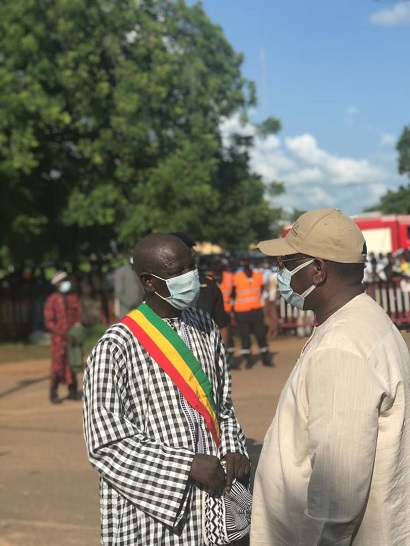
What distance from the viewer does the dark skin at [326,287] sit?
8.27 feet

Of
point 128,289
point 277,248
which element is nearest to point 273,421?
point 277,248

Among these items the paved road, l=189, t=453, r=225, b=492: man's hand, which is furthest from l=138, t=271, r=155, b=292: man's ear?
the paved road

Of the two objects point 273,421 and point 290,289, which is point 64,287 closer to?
point 290,289

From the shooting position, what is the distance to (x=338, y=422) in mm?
2225

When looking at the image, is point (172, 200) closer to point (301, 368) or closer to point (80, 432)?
point (80, 432)

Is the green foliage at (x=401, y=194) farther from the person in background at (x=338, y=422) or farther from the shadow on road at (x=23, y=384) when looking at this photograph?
the person in background at (x=338, y=422)

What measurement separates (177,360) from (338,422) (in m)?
0.99

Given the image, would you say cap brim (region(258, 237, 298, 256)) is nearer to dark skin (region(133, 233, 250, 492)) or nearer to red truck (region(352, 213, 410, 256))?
dark skin (region(133, 233, 250, 492))

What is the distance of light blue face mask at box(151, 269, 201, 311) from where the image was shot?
3256mm

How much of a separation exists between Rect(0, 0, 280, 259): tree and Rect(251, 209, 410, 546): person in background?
18786 millimetres

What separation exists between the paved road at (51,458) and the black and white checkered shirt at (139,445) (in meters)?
0.78

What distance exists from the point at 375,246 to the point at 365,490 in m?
29.6

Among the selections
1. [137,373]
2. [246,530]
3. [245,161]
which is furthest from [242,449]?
[245,161]

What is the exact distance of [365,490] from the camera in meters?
2.25
